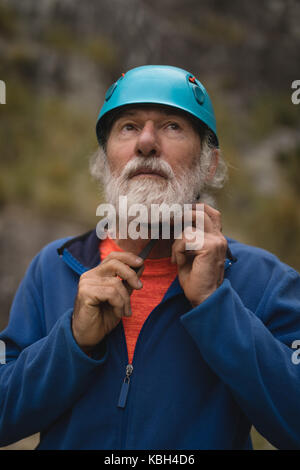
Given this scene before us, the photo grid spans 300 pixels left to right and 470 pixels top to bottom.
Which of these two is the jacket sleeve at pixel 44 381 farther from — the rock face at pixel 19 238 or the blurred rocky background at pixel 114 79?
the blurred rocky background at pixel 114 79

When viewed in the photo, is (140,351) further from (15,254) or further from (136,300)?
(15,254)

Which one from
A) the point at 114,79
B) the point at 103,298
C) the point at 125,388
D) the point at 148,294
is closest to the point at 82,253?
the point at 148,294

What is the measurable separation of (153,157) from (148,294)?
0.71 meters

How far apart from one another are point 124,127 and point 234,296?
107 centimetres

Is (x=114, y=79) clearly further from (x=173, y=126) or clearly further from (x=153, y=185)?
(x=153, y=185)

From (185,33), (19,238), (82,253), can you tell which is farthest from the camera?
(185,33)

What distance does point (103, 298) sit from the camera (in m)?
1.61

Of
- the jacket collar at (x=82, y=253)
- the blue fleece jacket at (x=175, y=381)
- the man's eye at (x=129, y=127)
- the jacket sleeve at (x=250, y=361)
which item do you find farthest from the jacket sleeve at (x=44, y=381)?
the man's eye at (x=129, y=127)

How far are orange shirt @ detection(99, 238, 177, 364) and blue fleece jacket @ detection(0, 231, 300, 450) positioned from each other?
0.07 metres

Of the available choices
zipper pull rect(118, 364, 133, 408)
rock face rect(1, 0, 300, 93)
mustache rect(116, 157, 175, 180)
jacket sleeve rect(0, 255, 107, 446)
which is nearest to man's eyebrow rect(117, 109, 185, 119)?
mustache rect(116, 157, 175, 180)

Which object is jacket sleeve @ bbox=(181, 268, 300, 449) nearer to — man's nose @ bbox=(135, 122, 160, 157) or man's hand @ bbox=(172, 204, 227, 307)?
man's hand @ bbox=(172, 204, 227, 307)

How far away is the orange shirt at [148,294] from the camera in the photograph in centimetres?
184

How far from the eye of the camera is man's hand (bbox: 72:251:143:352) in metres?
1.62

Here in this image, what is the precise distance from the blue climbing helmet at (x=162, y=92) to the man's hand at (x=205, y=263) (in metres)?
0.67
